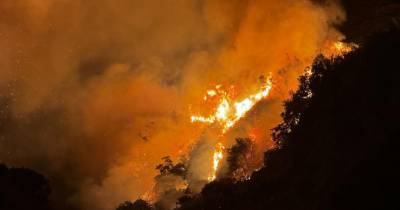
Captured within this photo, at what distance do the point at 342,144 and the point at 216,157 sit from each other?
17.0 metres

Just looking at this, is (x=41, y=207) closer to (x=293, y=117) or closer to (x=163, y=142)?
(x=163, y=142)

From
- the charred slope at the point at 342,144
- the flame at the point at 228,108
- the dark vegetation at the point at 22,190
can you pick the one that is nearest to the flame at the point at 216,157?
the flame at the point at 228,108

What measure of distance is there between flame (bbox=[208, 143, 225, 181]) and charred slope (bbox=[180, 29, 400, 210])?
810 centimetres

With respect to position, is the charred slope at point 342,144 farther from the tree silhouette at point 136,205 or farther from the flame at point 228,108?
the flame at point 228,108

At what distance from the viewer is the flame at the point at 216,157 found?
94.0ft

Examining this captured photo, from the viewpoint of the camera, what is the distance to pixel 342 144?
13539 millimetres

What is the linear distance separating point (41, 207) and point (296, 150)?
2158 centimetres

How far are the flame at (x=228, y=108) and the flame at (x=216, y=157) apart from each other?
5.84 ft

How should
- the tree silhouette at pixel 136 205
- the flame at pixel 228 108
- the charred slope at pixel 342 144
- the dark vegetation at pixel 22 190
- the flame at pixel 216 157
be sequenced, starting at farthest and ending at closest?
the flame at pixel 228 108, the tree silhouette at pixel 136 205, the flame at pixel 216 157, the dark vegetation at pixel 22 190, the charred slope at pixel 342 144

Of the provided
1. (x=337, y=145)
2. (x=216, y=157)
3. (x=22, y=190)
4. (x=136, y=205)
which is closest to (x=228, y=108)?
(x=216, y=157)

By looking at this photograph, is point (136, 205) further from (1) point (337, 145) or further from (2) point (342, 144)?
(2) point (342, 144)

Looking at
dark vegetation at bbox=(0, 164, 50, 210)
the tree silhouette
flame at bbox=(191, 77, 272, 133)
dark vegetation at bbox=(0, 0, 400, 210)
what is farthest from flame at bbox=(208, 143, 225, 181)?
dark vegetation at bbox=(0, 164, 50, 210)

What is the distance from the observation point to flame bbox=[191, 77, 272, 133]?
108 feet

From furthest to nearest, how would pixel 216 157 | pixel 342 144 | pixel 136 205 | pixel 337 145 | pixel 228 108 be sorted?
pixel 228 108
pixel 136 205
pixel 216 157
pixel 337 145
pixel 342 144
